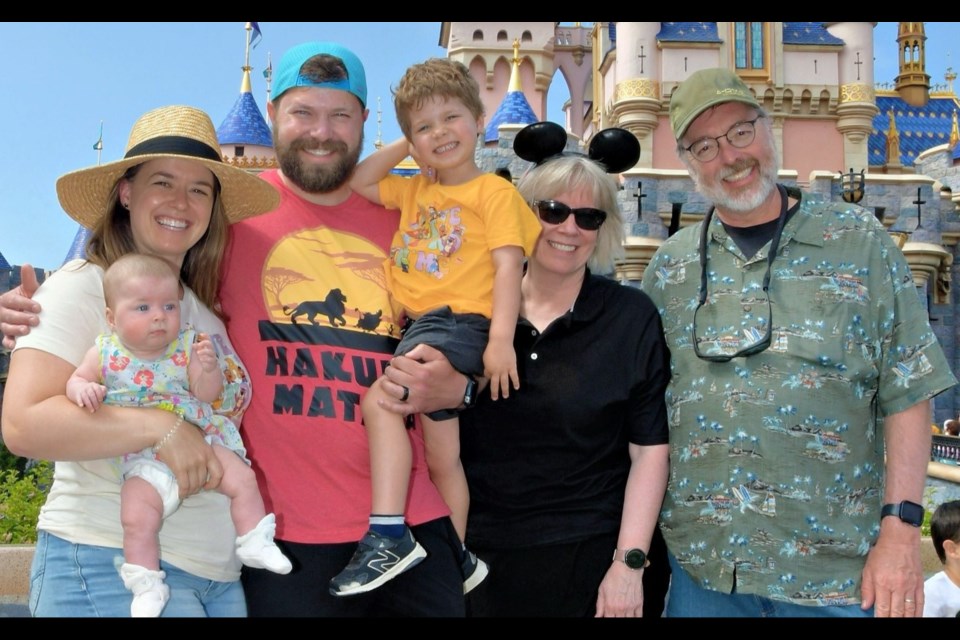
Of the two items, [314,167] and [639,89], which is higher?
[639,89]

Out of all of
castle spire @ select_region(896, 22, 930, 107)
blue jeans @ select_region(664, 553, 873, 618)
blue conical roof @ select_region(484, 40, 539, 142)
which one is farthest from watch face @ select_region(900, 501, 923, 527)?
castle spire @ select_region(896, 22, 930, 107)

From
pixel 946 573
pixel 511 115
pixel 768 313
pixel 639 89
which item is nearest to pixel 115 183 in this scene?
pixel 768 313

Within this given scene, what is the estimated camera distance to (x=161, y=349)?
224cm

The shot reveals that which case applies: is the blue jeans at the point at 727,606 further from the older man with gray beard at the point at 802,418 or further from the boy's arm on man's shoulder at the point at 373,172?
the boy's arm on man's shoulder at the point at 373,172

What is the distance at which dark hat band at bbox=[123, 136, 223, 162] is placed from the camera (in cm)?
237

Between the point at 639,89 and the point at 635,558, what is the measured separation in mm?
19153

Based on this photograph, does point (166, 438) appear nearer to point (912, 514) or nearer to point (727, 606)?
point (727, 606)

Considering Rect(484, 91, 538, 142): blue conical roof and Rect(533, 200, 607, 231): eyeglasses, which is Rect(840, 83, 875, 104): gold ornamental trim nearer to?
Rect(484, 91, 538, 142): blue conical roof

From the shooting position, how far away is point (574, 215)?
275 cm

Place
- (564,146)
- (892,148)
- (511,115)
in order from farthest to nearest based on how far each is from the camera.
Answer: (892,148) < (511,115) < (564,146)

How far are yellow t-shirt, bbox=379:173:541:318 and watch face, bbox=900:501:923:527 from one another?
1.38 meters

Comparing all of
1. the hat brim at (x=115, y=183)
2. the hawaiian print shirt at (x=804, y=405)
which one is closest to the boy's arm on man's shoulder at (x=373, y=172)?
the hat brim at (x=115, y=183)

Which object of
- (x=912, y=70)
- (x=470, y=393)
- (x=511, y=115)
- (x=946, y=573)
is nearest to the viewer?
(x=470, y=393)

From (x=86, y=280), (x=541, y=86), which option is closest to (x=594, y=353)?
(x=86, y=280)
